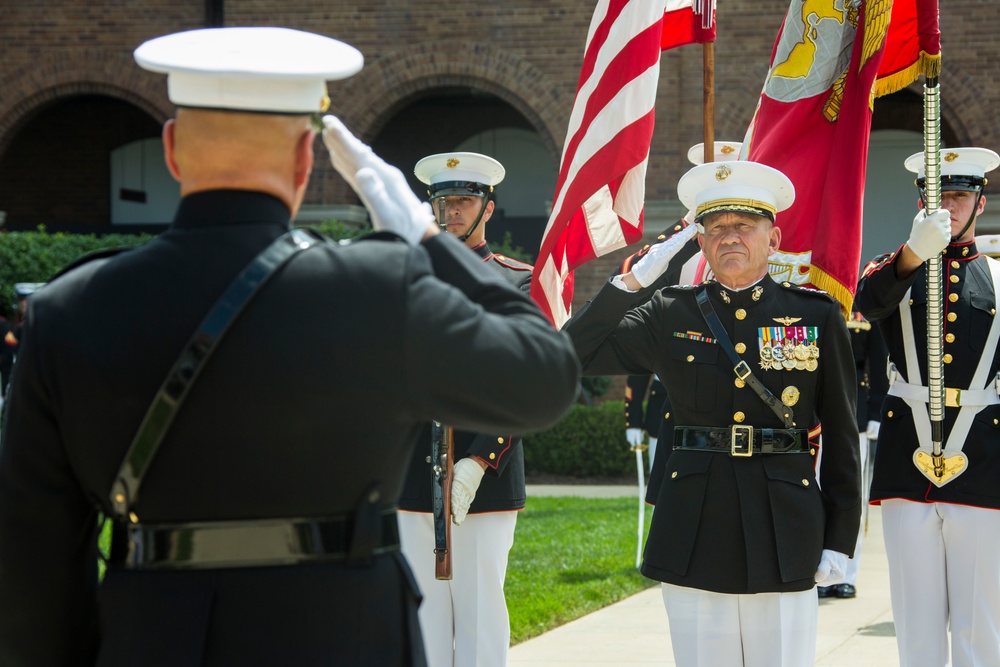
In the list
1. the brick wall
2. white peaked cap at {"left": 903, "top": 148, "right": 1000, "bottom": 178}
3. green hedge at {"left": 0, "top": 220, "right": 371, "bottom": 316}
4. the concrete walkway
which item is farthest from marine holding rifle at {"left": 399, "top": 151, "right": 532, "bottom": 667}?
green hedge at {"left": 0, "top": 220, "right": 371, "bottom": 316}

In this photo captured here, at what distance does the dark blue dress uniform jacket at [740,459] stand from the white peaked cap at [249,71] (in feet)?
7.33

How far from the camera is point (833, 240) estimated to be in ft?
16.2

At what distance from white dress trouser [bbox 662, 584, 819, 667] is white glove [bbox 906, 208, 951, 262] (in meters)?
1.40

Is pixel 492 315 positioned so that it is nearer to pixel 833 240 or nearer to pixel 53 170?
pixel 833 240

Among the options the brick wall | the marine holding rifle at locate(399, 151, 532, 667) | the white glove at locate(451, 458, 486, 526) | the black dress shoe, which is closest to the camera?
the white glove at locate(451, 458, 486, 526)

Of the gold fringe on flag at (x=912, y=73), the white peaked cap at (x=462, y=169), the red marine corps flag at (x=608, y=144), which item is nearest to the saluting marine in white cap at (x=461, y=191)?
the white peaked cap at (x=462, y=169)

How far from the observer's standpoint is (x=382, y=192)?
2254mm

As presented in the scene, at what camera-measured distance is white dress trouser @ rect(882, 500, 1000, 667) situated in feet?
16.4

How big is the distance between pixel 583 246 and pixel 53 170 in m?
17.3

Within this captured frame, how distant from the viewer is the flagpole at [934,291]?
486cm

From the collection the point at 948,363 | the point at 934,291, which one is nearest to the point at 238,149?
the point at 934,291

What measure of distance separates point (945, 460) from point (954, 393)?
0.29 m

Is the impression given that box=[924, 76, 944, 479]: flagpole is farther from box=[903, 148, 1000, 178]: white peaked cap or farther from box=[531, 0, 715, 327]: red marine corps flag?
box=[531, 0, 715, 327]: red marine corps flag

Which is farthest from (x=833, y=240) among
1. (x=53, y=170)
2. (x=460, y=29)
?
(x=53, y=170)
